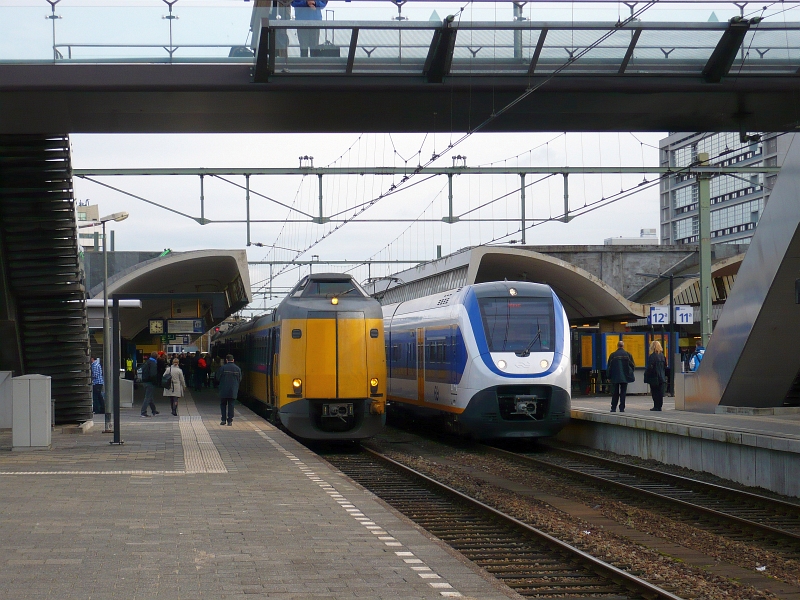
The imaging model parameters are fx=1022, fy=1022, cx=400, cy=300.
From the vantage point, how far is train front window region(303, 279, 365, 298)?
19.4 metres

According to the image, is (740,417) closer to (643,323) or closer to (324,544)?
(324,544)

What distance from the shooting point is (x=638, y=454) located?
61.6ft

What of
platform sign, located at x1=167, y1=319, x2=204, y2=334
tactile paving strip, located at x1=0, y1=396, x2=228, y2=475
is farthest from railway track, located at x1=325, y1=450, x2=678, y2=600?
platform sign, located at x1=167, y1=319, x2=204, y2=334

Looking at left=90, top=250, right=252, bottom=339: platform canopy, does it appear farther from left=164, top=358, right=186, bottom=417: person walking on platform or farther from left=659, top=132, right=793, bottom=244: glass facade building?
left=659, top=132, right=793, bottom=244: glass facade building

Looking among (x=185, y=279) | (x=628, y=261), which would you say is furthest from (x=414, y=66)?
(x=185, y=279)

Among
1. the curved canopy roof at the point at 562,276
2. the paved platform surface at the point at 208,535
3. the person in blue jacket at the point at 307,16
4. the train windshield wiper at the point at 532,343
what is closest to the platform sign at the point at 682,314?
the curved canopy roof at the point at 562,276

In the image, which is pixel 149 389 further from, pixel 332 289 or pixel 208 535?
pixel 208 535

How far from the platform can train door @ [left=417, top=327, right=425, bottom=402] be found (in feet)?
10.8

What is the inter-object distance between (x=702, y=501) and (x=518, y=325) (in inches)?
233

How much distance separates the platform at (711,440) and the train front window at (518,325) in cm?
226

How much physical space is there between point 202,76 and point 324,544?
725 cm

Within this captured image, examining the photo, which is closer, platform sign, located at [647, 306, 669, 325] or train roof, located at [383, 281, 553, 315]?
train roof, located at [383, 281, 553, 315]

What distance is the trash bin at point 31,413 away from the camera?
53.3ft

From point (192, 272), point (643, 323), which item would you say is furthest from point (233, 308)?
point (643, 323)
